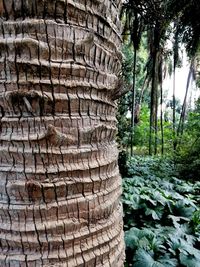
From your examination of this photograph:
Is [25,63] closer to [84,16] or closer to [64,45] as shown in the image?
[64,45]

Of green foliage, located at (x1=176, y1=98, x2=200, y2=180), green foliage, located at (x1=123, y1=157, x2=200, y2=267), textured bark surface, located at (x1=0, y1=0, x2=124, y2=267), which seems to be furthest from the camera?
green foliage, located at (x1=176, y1=98, x2=200, y2=180)

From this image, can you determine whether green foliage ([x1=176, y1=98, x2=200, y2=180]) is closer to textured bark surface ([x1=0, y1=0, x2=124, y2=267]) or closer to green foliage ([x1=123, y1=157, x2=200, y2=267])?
green foliage ([x1=123, y1=157, x2=200, y2=267])

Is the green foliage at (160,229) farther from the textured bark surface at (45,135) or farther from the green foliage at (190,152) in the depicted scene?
the green foliage at (190,152)

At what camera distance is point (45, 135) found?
1.03 metres

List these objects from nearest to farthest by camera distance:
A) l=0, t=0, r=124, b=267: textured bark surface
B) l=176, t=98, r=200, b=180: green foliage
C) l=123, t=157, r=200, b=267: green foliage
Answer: l=0, t=0, r=124, b=267: textured bark surface → l=123, t=157, r=200, b=267: green foliage → l=176, t=98, r=200, b=180: green foliage

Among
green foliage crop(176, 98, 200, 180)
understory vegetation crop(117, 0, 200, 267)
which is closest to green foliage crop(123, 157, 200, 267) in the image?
understory vegetation crop(117, 0, 200, 267)

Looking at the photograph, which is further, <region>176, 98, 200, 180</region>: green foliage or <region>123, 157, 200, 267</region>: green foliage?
<region>176, 98, 200, 180</region>: green foliage

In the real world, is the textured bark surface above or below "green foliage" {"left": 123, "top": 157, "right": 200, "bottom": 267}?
above

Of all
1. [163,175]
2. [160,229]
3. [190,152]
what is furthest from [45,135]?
[190,152]

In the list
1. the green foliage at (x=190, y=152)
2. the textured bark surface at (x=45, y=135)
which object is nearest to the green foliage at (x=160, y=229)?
the textured bark surface at (x=45, y=135)

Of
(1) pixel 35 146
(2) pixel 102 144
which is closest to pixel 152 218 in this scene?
(2) pixel 102 144

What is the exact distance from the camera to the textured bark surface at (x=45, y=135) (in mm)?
1039

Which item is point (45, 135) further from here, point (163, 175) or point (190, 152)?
point (190, 152)

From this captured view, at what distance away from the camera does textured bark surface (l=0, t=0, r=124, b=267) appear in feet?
3.41
